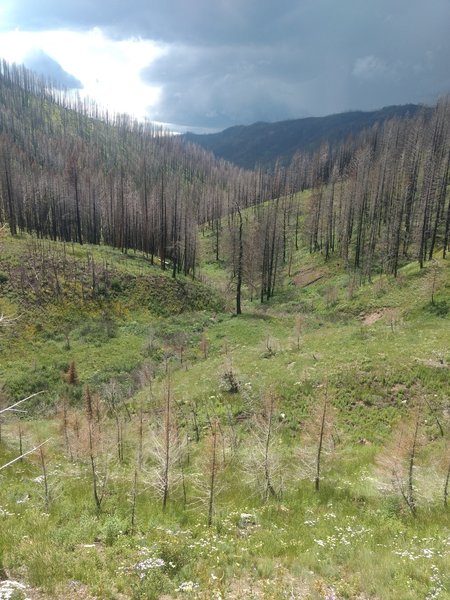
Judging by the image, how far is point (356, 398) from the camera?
22.0 meters

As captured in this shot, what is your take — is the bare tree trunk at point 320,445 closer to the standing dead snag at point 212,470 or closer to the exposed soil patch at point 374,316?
the standing dead snag at point 212,470

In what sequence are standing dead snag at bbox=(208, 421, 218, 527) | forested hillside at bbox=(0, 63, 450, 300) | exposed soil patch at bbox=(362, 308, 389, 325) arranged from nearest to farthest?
standing dead snag at bbox=(208, 421, 218, 527) → exposed soil patch at bbox=(362, 308, 389, 325) → forested hillside at bbox=(0, 63, 450, 300)

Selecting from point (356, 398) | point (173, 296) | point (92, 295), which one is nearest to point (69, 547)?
point (356, 398)

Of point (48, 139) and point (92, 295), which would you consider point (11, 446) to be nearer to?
point (92, 295)

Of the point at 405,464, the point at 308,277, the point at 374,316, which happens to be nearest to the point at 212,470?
the point at 405,464

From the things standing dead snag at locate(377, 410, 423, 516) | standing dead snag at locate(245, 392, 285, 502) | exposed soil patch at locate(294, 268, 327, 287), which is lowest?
exposed soil patch at locate(294, 268, 327, 287)

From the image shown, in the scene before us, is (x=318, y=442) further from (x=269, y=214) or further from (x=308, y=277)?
(x=269, y=214)

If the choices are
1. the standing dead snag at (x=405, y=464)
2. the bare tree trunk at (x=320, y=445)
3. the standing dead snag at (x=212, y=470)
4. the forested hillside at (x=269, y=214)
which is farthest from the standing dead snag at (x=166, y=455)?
the forested hillside at (x=269, y=214)

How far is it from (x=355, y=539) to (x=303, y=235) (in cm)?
8603

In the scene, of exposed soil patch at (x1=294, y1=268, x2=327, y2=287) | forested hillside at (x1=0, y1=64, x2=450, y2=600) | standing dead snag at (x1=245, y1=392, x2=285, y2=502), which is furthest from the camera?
exposed soil patch at (x1=294, y1=268, x2=327, y2=287)

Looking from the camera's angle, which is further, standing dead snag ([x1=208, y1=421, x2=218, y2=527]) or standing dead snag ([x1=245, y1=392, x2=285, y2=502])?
standing dead snag ([x1=245, y1=392, x2=285, y2=502])

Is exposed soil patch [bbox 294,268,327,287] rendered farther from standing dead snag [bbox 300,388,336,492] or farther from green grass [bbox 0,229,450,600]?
standing dead snag [bbox 300,388,336,492]

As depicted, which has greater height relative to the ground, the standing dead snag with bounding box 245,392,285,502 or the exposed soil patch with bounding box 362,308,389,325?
the standing dead snag with bounding box 245,392,285,502

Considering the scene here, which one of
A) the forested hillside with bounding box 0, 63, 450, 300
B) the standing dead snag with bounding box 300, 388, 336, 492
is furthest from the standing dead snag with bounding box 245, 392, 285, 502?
the forested hillside with bounding box 0, 63, 450, 300
